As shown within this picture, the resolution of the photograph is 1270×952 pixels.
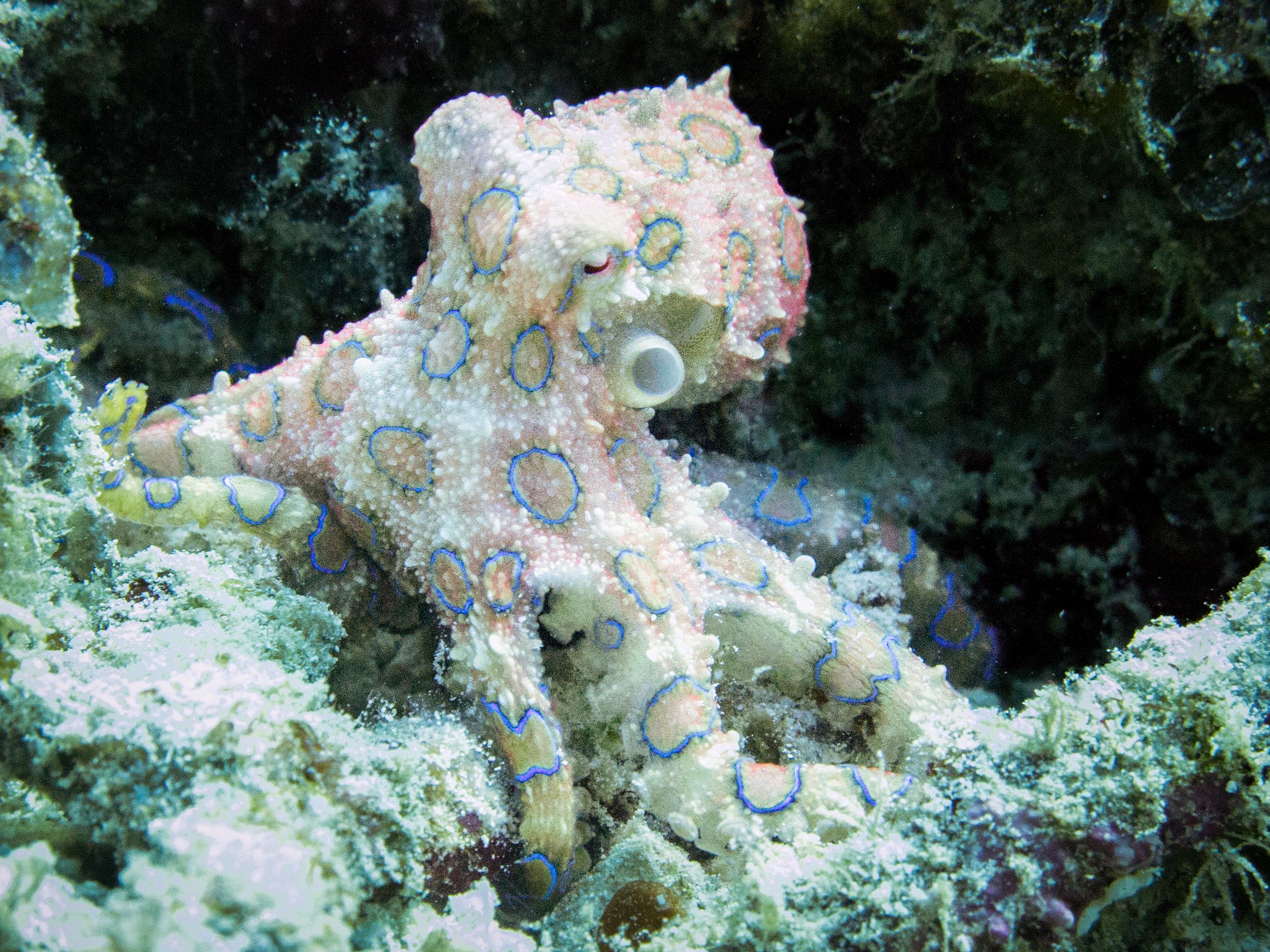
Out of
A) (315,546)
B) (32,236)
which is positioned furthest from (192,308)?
(315,546)

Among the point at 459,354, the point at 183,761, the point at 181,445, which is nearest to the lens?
the point at 183,761

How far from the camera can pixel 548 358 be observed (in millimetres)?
2203

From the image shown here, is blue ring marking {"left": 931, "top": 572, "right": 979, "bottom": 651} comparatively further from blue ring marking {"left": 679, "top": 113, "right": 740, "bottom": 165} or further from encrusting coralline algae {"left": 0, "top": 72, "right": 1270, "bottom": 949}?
blue ring marking {"left": 679, "top": 113, "right": 740, "bottom": 165}

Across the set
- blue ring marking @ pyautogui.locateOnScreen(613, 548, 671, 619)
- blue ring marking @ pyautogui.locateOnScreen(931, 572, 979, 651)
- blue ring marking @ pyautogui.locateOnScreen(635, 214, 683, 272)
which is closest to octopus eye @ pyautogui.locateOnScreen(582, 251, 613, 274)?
blue ring marking @ pyautogui.locateOnScreen(635, 214, 683, 272)

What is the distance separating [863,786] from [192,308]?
131 inches

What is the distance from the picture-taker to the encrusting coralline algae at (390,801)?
1343mm

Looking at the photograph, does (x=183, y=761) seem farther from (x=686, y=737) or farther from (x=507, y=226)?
(x=507, y=226)

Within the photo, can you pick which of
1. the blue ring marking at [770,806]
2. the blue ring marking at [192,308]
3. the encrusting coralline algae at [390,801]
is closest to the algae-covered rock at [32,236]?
the encrusting coralline algae at [390,801]

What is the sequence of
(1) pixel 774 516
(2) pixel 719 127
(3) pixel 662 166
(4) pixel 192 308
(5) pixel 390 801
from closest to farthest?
1. (5) pixel 390 801
2. (3) pixel 662 166
3. (2) pixel 719 127
4. (1) pixel 774 516
5. (4) pixel 192 308

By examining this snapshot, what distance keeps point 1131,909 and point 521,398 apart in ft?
6.68

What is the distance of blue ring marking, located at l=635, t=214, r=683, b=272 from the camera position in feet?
7.32

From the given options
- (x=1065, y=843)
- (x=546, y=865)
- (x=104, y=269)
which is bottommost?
(x=546, y=865)

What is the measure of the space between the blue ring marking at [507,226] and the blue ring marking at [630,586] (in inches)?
35.0

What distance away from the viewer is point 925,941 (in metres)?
1.64
